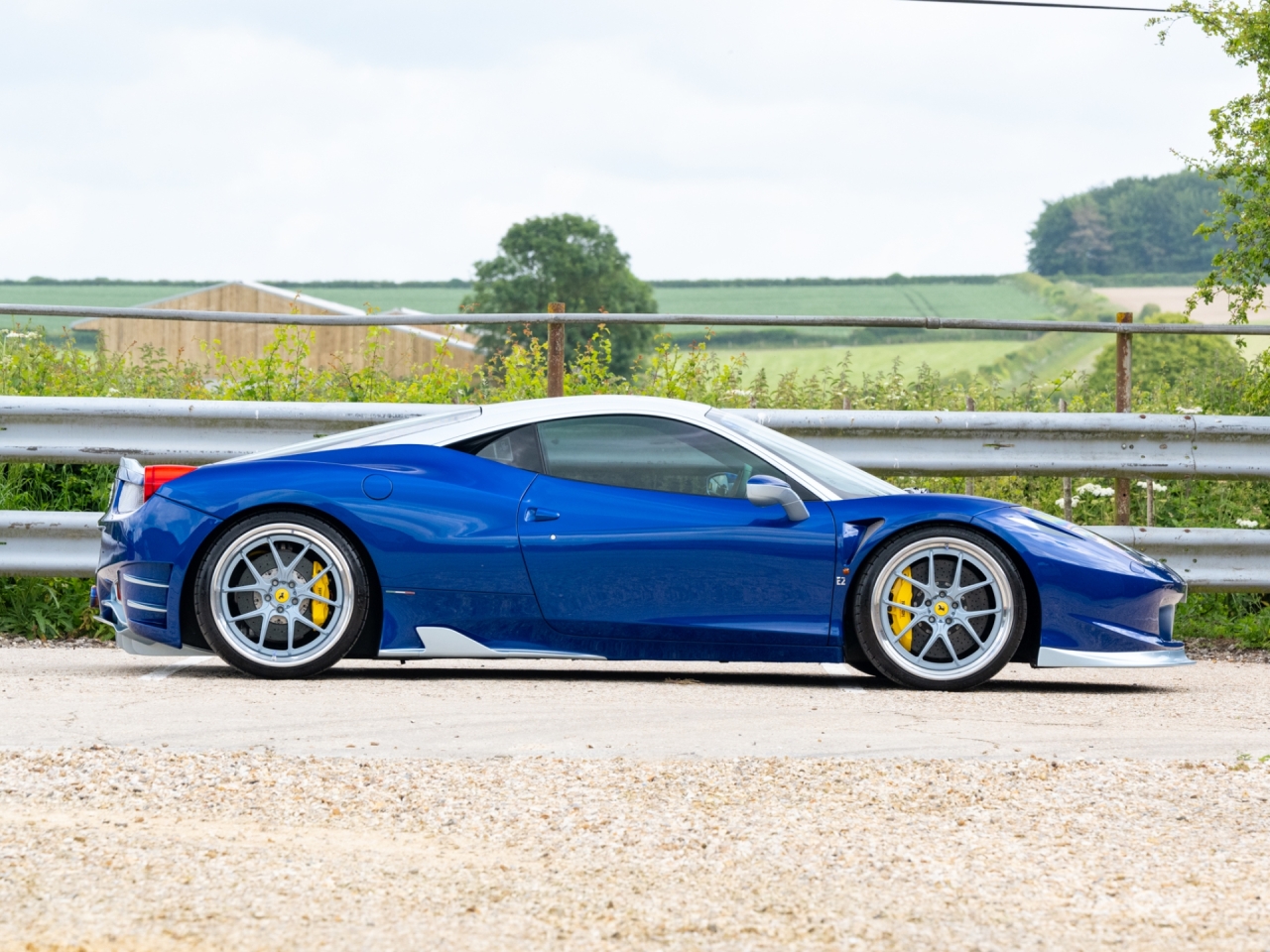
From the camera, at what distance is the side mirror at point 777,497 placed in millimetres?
5621

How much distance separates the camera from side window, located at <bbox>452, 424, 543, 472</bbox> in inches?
229

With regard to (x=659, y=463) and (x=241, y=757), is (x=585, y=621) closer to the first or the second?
(x=659, y=463)

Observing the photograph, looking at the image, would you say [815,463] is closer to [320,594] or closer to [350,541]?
[350,541]

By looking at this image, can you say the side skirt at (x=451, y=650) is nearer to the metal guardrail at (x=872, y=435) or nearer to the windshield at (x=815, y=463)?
the windshield at (x=815, y=463)

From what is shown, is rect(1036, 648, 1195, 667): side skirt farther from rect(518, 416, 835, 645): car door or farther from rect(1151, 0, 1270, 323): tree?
rect(1151, 0, 1270, 323): tree

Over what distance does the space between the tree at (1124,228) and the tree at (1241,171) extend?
6630 centimetres

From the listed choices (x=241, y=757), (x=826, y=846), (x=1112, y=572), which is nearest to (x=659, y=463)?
(x=1112, y=572)

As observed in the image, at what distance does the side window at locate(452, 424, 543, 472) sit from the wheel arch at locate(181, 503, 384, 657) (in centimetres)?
53

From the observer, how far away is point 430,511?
568cm

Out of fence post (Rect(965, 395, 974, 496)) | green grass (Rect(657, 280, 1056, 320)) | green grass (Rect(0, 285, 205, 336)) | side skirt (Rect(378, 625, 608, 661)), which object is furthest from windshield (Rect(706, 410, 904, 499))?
green grass (Rect(0, 285, 205, 336))

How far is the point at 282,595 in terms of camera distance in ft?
18.6

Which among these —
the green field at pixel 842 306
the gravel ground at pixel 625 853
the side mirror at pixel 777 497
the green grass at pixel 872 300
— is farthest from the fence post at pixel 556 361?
the green grass at pixel 872 300

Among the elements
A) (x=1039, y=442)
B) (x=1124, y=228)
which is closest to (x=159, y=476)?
(x=1039, y=442)

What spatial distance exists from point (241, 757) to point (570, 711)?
121 centimetres
